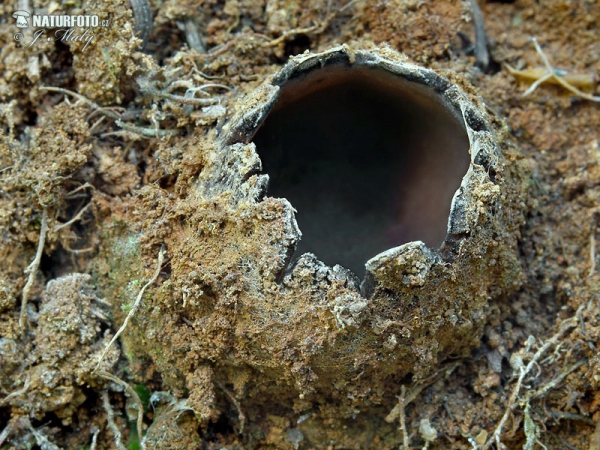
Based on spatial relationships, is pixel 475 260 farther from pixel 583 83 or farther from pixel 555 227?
pixel 583 83

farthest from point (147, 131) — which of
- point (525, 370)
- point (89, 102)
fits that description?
point (525, 370)

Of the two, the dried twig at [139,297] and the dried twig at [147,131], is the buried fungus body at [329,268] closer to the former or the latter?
the dried twig at [139,297]

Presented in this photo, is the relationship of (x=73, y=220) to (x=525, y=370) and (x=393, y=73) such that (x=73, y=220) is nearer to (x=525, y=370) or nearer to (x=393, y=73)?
(x=393, y=73)

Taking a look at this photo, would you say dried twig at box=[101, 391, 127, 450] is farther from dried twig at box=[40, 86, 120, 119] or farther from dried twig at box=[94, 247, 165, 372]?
dried twig at box=[40, 86, 120, 119]

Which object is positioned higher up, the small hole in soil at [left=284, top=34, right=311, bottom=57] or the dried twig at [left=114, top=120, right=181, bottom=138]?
the small hole in soil at [left=284, top=34, right=311, bottom=57]

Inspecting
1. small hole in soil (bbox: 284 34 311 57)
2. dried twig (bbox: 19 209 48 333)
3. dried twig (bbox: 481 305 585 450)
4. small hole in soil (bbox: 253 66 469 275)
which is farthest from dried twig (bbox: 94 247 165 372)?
dried twig (bbox: 481 305 585 450)

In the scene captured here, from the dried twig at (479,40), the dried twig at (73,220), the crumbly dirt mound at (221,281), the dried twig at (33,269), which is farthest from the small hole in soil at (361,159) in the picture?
the dried twig at (33,269)

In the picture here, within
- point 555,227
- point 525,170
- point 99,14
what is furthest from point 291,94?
point 555,227
